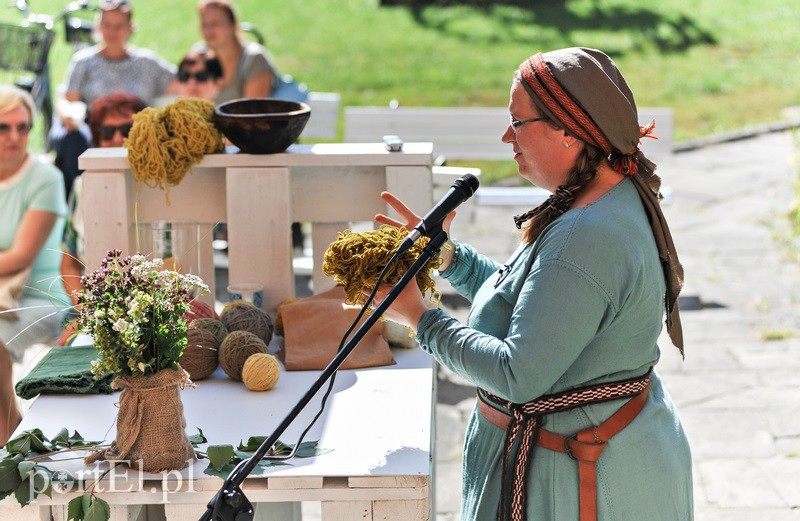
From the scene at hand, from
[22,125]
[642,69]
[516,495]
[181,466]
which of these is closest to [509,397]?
[516,495]

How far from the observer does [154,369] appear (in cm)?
230

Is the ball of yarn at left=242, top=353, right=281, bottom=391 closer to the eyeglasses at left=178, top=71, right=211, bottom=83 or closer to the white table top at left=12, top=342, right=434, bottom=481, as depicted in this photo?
the white table top at left=12, top=342, right=434, bottom=481

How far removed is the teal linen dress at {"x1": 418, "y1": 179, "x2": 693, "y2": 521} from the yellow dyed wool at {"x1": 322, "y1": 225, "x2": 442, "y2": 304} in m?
0.15

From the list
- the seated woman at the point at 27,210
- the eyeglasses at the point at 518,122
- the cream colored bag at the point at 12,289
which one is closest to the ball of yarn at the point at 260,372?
the eyeglasses at the point at 518,122

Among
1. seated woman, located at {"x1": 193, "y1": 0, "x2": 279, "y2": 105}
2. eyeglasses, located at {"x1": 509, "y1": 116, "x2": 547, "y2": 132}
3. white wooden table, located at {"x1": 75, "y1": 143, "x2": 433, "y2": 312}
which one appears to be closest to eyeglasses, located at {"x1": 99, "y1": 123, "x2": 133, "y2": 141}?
seated woman, located at {"x1": 193, "y1": 0, "x2": 279, "y2": 105}

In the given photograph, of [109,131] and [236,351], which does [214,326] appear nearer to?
[236,351]

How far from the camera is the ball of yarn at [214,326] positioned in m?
2.93

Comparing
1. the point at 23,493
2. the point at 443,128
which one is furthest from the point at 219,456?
the point at 443,128

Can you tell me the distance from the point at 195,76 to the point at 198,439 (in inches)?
171

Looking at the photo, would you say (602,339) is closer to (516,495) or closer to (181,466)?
(516,495)

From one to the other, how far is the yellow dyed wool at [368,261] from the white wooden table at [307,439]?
336 mm

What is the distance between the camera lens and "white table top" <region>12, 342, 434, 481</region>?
234 centimetres

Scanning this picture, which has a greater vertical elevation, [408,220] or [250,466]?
[408,220]

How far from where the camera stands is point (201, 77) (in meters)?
6.43
